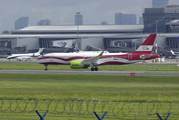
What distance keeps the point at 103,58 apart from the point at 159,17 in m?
110

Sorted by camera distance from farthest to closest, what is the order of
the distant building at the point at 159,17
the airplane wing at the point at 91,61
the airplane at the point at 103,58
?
the distant building at the point at 159,17, the airplane at the point at 103,58, the airplane wing at the point at 91,61

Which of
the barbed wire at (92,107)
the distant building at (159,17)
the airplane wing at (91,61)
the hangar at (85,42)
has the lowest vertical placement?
the barbed wire at (92,107)

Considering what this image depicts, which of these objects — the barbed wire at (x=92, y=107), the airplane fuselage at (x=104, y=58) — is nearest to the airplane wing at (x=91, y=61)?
the airplane fuselage at (x=104, y=58)

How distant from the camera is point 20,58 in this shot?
361ft

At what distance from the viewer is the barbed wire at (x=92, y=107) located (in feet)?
69.7

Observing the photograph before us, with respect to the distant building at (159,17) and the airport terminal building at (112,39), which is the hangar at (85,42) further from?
the distant building at (159,17)

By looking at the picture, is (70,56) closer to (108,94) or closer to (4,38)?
(108,94)

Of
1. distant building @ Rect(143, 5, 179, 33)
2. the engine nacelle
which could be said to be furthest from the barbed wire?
distant building @ Rect(143, 5, 179, 33)

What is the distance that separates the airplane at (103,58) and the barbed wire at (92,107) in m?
31.3

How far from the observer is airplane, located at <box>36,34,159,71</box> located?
2275 inches

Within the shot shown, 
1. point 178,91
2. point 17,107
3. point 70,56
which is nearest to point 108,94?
point 178,91

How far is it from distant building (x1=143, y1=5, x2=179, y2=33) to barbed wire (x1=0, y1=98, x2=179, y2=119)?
138754 mm

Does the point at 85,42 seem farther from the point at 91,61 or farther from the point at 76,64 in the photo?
the point at 76,64

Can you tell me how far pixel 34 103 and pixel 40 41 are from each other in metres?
134
